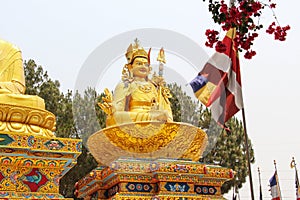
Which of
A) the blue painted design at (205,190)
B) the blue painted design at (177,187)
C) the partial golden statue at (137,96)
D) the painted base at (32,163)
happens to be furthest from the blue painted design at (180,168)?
Result: the painted base at (32,163)

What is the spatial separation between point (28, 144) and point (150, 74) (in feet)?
14.6

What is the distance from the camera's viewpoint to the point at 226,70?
780 centimetres

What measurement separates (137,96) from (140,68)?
0.72m

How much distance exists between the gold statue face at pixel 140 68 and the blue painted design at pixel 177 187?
2.86 m

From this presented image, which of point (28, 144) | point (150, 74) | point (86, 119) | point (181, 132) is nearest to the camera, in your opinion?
point (28, 144)

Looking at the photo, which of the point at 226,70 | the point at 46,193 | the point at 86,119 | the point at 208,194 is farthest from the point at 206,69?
the point at 46,193

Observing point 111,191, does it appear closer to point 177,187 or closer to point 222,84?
point 177,187

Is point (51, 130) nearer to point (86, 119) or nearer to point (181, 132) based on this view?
point (181, 132)

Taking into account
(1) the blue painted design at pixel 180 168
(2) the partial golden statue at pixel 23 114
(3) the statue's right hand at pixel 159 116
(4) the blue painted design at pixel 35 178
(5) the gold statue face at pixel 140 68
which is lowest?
(4) the blue painted design at pixel 35 178

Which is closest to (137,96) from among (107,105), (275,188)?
(107,105)

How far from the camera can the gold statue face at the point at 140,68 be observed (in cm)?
900

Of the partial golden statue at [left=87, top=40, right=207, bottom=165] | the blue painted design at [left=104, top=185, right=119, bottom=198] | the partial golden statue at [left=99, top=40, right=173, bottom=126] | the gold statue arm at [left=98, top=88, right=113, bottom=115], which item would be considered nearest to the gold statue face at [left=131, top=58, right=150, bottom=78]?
the partial golden statue at [left=99, top=40, right=173, bottom=126]

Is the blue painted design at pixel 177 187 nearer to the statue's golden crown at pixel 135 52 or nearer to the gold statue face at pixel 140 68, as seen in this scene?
the gold statue face at pixel 140 68

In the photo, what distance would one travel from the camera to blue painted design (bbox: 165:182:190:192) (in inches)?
265
